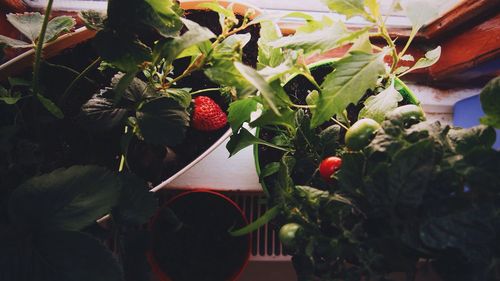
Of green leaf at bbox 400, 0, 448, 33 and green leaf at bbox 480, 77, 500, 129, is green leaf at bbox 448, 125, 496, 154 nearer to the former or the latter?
green leaf at bbox 480, 77, 500, 129

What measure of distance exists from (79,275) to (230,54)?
0.36 m

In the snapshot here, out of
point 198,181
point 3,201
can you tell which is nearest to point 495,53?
point 198,181

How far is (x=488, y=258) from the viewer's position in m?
0.47

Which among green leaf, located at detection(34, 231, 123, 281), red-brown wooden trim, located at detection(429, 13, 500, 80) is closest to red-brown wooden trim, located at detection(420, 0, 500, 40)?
red-brown wooden trim, located at detection(429, 13, 500, 80)

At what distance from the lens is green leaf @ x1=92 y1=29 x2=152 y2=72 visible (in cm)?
59

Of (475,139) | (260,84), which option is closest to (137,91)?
(260,84)

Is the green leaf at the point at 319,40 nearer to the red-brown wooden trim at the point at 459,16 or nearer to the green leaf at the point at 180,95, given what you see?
the green leaf at the point at 180,95

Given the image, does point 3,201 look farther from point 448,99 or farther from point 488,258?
point 448,99

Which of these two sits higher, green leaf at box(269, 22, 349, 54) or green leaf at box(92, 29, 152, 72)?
green leaf at box(269, 22, 349, 54)

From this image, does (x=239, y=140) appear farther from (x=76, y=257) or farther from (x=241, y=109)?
(x=76, y=257)

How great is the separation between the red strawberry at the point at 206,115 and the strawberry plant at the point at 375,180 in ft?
0.37

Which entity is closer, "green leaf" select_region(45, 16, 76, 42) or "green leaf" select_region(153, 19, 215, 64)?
"green leaf" select_region(153, 19, 215, 64)

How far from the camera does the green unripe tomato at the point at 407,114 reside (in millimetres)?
553

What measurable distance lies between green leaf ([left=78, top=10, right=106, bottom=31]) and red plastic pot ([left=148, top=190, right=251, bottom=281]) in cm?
36
